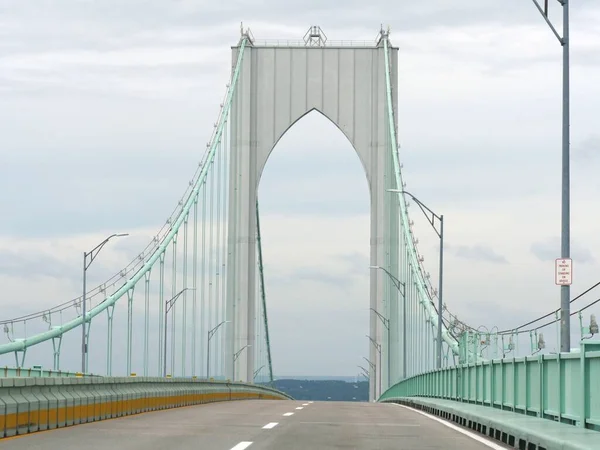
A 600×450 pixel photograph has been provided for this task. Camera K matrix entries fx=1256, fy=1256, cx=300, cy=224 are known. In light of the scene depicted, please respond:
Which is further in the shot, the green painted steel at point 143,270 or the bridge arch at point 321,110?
the bridge arch at point 321,110

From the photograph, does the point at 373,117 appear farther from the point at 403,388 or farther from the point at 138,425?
the point at 138,425

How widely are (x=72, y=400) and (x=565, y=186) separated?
31.5 feet

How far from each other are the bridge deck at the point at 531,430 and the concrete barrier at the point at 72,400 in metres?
6.32

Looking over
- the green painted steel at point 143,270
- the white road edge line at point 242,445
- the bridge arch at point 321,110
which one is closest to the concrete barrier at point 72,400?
the white road edge line at point 242,445

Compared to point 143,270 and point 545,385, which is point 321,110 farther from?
point 545,385

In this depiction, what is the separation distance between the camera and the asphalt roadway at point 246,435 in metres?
15.0

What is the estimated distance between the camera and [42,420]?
17812 mm

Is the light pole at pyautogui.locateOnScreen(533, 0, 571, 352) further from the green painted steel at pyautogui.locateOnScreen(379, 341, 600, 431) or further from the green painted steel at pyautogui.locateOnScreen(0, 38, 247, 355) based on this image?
the green painted steel at pyautogui.locateOnScreen(0, 38, 247, 355)

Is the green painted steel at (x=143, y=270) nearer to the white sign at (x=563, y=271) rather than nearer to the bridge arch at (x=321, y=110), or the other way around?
the bridge arch at (x=321, y=110)

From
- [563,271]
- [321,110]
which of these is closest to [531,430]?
[563,271]

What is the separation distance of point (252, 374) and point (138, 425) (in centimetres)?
5850

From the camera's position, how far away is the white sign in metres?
21.9

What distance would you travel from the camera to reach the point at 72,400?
63.9 feet

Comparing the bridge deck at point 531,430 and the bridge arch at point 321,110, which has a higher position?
the bridge arch at point 321,110
